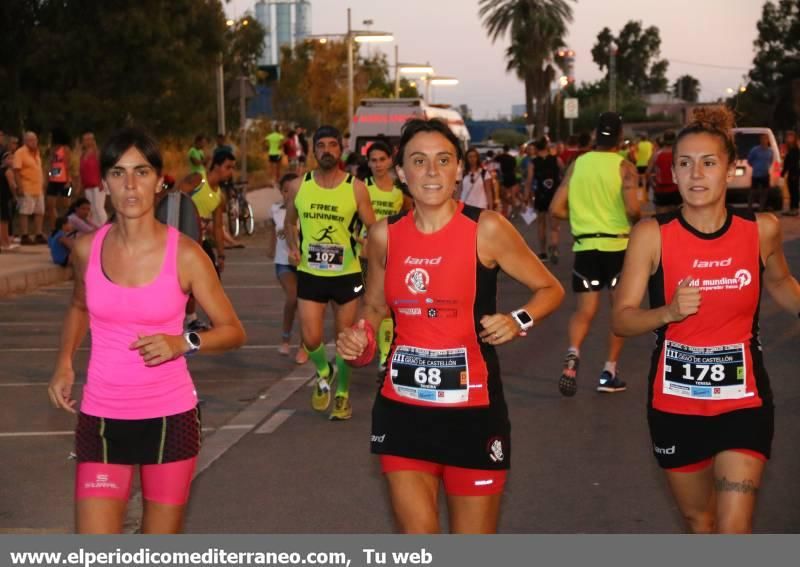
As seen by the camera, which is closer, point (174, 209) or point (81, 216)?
point (174, 209)

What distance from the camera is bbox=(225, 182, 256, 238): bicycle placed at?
86.4 feet

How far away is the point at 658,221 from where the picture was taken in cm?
532

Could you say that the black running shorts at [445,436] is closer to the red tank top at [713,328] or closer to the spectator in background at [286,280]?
the red tank top at [713,328]

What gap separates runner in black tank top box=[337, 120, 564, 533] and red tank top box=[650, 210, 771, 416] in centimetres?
50

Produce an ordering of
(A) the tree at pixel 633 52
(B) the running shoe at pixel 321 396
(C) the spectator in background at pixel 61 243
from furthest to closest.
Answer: (A) the tree at pixel 633 52 → (C) the spectator in background at pixel 61 243 → (B) the running shoe at pixel 321 396

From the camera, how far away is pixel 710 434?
5160mm

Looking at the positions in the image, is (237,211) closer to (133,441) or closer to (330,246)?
(330,246)

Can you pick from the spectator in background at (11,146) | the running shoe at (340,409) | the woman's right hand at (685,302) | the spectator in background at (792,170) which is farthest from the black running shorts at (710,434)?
the spectator in background at (792,170)

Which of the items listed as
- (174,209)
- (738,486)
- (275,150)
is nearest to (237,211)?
(275,150)

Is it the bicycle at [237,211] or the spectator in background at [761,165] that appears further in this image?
the spectator in background at [761,165]

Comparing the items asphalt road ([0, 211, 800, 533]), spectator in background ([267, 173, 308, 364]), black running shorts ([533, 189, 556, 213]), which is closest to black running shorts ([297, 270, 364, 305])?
asphalt road ([0, 211, 800, 533])

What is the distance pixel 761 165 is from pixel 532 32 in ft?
178

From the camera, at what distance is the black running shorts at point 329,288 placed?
1007cm

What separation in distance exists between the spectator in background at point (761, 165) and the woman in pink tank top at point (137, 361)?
90.7 feet
